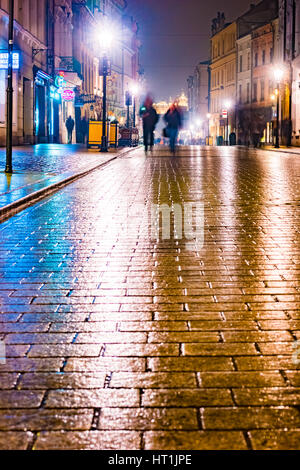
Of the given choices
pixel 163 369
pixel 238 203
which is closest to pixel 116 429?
pixel 163 369

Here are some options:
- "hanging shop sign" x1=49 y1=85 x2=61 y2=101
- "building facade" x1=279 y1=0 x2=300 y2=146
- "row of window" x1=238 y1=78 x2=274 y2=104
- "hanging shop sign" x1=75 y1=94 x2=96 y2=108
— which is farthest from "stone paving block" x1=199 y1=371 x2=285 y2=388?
"row of window" x1=238 y1=78 x2=274 y2=104

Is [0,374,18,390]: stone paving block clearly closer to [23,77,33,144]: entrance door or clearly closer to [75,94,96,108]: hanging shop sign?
[23,77,33,144]: entrance door

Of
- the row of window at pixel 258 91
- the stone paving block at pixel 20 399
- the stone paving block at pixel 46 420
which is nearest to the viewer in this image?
the stone paving block at pixel 46 420

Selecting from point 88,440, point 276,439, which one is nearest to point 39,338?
point 88,440

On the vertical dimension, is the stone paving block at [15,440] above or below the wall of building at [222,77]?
below

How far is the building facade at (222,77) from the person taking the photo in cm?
8644

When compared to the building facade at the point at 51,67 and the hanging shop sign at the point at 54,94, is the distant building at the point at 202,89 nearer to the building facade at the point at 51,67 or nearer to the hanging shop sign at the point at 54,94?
the building facade at the point at 51,67

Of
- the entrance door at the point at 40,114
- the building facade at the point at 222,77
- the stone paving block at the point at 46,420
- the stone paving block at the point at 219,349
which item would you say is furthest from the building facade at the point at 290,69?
the stone paving block at the point at 46,420

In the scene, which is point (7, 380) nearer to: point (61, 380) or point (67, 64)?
point (61, 380)

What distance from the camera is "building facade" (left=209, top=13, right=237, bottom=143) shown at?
284 feet

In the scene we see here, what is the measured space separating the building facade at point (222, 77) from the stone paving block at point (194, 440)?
79.8 meters

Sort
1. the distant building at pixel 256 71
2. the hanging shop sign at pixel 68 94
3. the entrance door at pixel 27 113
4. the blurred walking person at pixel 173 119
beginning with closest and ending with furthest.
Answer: the blurred walking person at pixel 173 119
the entrance door at pixel 27 113
the hanging shop sign at pixel 68 94
the distant building at pixel 256 71

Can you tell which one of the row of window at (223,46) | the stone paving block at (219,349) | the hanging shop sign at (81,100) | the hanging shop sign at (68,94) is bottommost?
the stone paving block at (219,349)

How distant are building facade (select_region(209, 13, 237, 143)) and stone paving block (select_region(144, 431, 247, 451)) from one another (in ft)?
262
